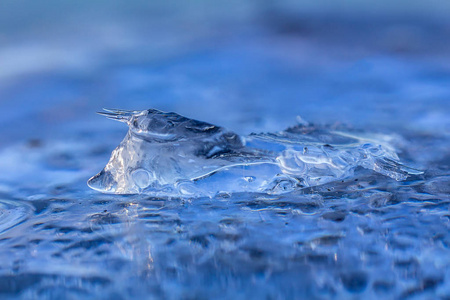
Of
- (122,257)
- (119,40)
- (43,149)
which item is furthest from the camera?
(119,40)

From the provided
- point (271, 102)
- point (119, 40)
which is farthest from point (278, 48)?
point (119, 40)

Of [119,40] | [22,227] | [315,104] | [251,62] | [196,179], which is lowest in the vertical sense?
[22,227]

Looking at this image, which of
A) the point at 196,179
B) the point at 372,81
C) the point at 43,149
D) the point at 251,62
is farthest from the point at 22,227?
the point at 372,81

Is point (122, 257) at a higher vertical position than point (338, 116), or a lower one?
lower

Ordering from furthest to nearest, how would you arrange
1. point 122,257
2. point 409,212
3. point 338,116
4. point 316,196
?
point 338,116 → point 316,196 → point 409,212 → point 122,257

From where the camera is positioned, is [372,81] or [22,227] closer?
[22,227]

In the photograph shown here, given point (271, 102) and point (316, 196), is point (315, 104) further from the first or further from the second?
point (316, 196)
